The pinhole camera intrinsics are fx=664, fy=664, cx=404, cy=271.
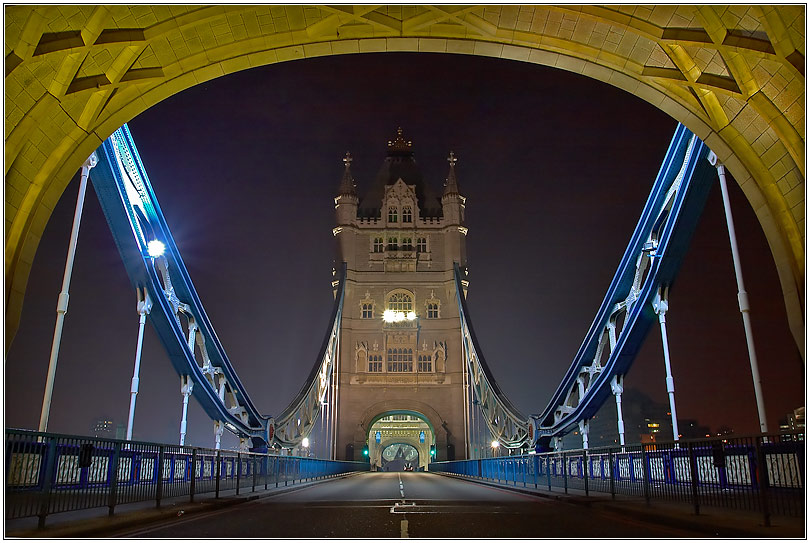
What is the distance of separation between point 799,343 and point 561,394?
855 inches

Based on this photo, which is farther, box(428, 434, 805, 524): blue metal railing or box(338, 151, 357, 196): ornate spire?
box(338, 151, 357, 196): ornate spire

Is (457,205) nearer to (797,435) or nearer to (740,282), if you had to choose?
(740,282)

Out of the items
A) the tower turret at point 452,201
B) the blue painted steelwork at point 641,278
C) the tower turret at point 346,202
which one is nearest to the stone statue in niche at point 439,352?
the tower turret at point 452,201

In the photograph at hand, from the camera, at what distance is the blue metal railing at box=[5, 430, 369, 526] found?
7.19 m

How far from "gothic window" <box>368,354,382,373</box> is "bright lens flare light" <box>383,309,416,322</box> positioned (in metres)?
3.00

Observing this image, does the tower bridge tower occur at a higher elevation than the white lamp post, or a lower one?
higher

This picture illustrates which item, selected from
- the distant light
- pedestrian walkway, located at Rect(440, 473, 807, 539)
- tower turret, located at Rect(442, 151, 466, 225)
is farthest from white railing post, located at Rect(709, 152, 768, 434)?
tower turret, located at Rect(442, 151, 466, 225)

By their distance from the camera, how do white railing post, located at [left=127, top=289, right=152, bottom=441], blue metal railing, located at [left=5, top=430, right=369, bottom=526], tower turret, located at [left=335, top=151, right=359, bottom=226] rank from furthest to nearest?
tower turret, located at [left=335, top=151, right=359, bottom=226] < white railing post, located at [left=127, top=289, right=152, bottom=441] < blue metal railing, located at [left=5, top=430, right=369, bottom=526]

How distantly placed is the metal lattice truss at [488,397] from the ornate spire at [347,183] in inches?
457

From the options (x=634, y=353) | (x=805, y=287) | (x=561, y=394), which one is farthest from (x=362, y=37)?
(x=561, y=394)

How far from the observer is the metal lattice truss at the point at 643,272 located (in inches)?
637

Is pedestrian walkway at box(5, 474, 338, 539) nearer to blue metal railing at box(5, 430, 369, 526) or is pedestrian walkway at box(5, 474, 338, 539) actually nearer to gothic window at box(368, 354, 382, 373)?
blue metal railing at box(5, 430, 369, 526)

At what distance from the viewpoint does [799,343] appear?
7832 mm

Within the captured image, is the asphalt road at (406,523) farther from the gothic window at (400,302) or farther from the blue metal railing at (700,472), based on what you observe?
the gothic window at (400,302)
